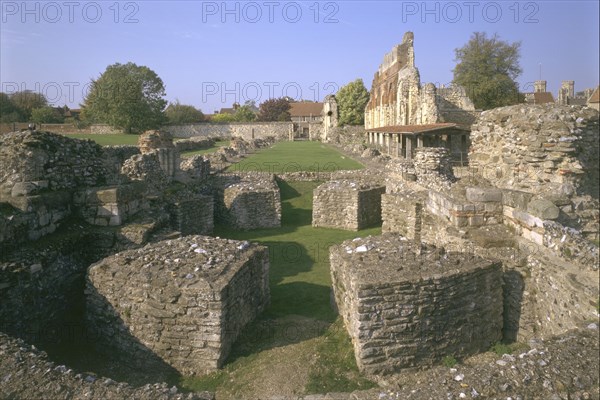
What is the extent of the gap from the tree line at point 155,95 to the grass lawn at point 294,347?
39590mm

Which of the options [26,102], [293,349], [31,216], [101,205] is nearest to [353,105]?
[26,102]

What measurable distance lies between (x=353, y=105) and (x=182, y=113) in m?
30.4

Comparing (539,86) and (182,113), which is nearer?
(539,86)

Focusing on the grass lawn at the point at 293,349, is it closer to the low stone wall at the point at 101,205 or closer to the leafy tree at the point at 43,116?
the low stone wall at the point at 101,205

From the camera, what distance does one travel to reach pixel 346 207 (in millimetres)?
13141

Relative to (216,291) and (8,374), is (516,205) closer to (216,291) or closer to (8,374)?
(216,291)

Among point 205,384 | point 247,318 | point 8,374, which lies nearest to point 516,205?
point 247,318

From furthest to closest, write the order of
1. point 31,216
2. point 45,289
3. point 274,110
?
point 274,110 → point 31,216 → point 45,289

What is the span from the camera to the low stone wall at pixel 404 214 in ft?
33.9

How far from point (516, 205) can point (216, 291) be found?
4.06m

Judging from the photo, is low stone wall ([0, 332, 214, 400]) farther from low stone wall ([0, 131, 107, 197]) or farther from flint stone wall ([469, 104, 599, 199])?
flint stone wall ([469, 104, 599, 199])

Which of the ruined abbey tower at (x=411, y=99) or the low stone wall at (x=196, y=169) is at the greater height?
the ruined abbey tower at (x=411, y=99)

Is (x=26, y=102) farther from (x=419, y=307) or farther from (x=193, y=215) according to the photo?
(x=419, y=307)

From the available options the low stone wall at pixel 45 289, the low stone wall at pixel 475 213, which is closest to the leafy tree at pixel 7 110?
the low stone wall at pixel 45 289
